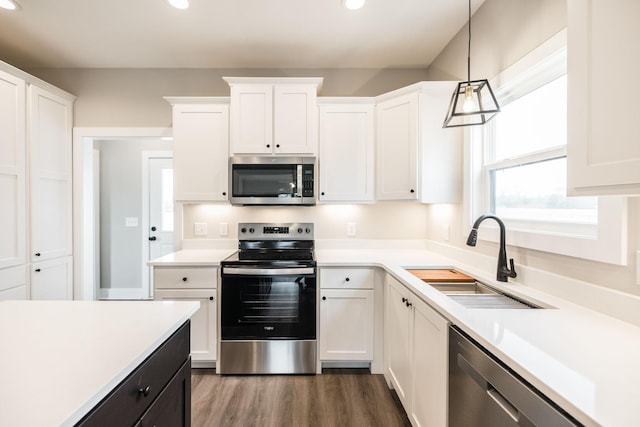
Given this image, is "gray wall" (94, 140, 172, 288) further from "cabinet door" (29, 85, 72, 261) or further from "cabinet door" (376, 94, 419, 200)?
"cabinet door" (376, 94, 419, 200)

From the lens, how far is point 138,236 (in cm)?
421

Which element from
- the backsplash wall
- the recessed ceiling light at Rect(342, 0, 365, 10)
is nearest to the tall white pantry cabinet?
the backsplash wall

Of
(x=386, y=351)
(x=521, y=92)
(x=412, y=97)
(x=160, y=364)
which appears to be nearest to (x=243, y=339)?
(x=386, y=351)

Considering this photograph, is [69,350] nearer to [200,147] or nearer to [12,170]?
[200,147]

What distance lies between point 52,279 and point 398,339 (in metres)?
2.94

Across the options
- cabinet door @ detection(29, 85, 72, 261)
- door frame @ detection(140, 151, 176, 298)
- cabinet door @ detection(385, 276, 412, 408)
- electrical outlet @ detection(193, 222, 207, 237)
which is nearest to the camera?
cabinet door @ detection(385, 276, 412, 408)

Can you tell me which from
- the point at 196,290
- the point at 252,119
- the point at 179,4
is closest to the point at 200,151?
the point at 252,119

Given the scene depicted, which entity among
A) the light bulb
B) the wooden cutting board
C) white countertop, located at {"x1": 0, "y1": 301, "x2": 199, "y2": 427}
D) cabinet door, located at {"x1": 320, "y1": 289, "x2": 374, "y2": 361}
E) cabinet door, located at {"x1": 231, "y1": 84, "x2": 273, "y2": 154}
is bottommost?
cabinet door, located at {"x1": 320, "y1": 289, "x2": 374, "y2": 361}

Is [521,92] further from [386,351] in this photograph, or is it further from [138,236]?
[138,236]

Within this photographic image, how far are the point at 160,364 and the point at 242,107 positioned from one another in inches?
81.6

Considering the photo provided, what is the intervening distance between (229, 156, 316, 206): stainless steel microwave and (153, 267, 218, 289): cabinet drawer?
2.04ft

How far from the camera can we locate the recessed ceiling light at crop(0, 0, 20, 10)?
1973 millimetres

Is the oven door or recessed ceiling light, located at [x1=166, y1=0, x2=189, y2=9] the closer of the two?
recessed ceiling light, located at [x1=166, y1=0, x2=189, y2=9]

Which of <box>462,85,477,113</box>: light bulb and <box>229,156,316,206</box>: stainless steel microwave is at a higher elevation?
<box>462,85,477,113</box>: light bulb
